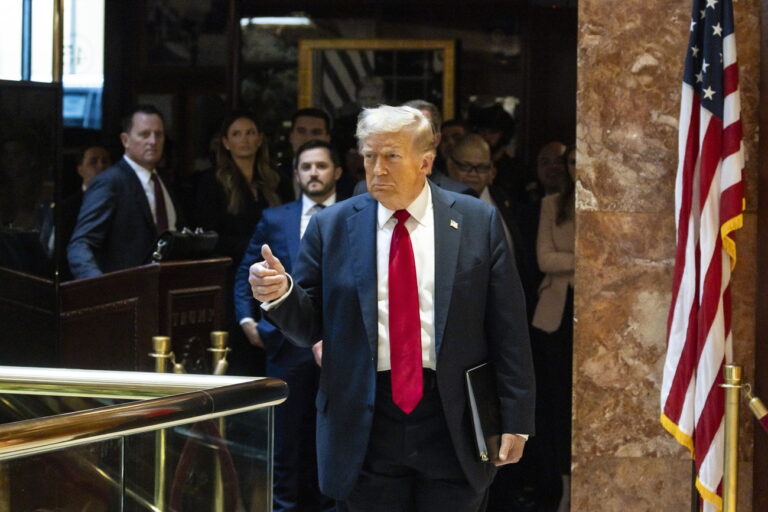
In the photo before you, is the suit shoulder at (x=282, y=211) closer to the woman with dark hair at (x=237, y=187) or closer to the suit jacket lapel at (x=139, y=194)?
the suit jacket lapel at (x=139, y=194)

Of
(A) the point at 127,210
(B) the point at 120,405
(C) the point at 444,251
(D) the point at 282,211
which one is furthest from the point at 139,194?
(B) the point at 120,405

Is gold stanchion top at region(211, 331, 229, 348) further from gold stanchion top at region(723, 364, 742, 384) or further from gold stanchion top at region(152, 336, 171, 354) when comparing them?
gold stanchion top at region(723, 364, 742, 384)

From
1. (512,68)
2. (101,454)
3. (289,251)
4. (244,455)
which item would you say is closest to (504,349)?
(244,455)

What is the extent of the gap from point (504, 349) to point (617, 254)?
1175 millimetres

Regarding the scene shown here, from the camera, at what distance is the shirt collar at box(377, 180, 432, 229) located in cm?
433

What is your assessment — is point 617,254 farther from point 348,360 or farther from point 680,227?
point 348,360

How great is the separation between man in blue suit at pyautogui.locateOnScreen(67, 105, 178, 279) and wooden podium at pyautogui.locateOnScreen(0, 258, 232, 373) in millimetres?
415

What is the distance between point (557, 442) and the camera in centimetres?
721

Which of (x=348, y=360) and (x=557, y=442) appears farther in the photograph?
(x=557, y=442)

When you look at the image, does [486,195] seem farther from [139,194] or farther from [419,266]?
[419,266]

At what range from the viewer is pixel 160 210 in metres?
7.12

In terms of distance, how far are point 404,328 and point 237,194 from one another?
3.46 m

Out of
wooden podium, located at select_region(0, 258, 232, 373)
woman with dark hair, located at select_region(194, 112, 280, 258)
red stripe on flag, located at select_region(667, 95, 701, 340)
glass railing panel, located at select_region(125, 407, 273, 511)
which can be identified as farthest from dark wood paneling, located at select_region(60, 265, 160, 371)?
glass railing panel, located at select_region(125, 407, 273, 511)

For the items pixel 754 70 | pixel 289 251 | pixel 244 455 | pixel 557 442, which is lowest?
pixel 557 442
